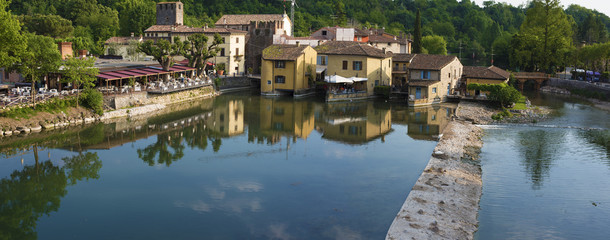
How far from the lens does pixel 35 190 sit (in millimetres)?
A: 22656

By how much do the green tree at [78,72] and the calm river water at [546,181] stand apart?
83.8 feet

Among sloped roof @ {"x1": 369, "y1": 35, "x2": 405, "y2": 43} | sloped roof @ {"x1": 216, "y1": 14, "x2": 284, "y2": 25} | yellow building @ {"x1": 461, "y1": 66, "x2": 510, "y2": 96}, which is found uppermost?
sloped roof @ {"x1": 216, "y1": 14, "x2": 284, "y2": 25}

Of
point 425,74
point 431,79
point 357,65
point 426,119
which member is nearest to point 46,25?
point 357,65

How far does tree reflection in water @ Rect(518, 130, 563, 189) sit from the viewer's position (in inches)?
1029

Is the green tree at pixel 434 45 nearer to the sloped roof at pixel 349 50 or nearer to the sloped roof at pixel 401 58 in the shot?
the sloped roof at pixel 401 58

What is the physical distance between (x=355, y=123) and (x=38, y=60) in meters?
21.4

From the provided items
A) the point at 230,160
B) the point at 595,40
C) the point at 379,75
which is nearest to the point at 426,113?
the point at 379,75

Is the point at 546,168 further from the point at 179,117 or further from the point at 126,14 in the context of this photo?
the point at 126,14

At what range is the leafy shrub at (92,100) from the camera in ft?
119

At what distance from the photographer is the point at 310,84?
183ft

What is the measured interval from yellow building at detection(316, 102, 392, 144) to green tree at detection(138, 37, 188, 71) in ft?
50.4

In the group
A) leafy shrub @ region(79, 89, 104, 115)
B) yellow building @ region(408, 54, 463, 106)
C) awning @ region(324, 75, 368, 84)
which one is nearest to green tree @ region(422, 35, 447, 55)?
yellow building @ region(408, 54, 463, 106)

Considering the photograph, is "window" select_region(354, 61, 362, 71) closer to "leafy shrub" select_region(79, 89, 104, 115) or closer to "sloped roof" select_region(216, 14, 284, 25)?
"leafy shrub" select_region(79, 89, 104, 115)

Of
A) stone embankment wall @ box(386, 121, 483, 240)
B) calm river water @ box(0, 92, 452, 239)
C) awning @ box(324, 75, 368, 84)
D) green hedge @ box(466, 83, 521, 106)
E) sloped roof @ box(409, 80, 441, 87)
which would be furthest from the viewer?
awning @ box(324, 75, 368, 84)
